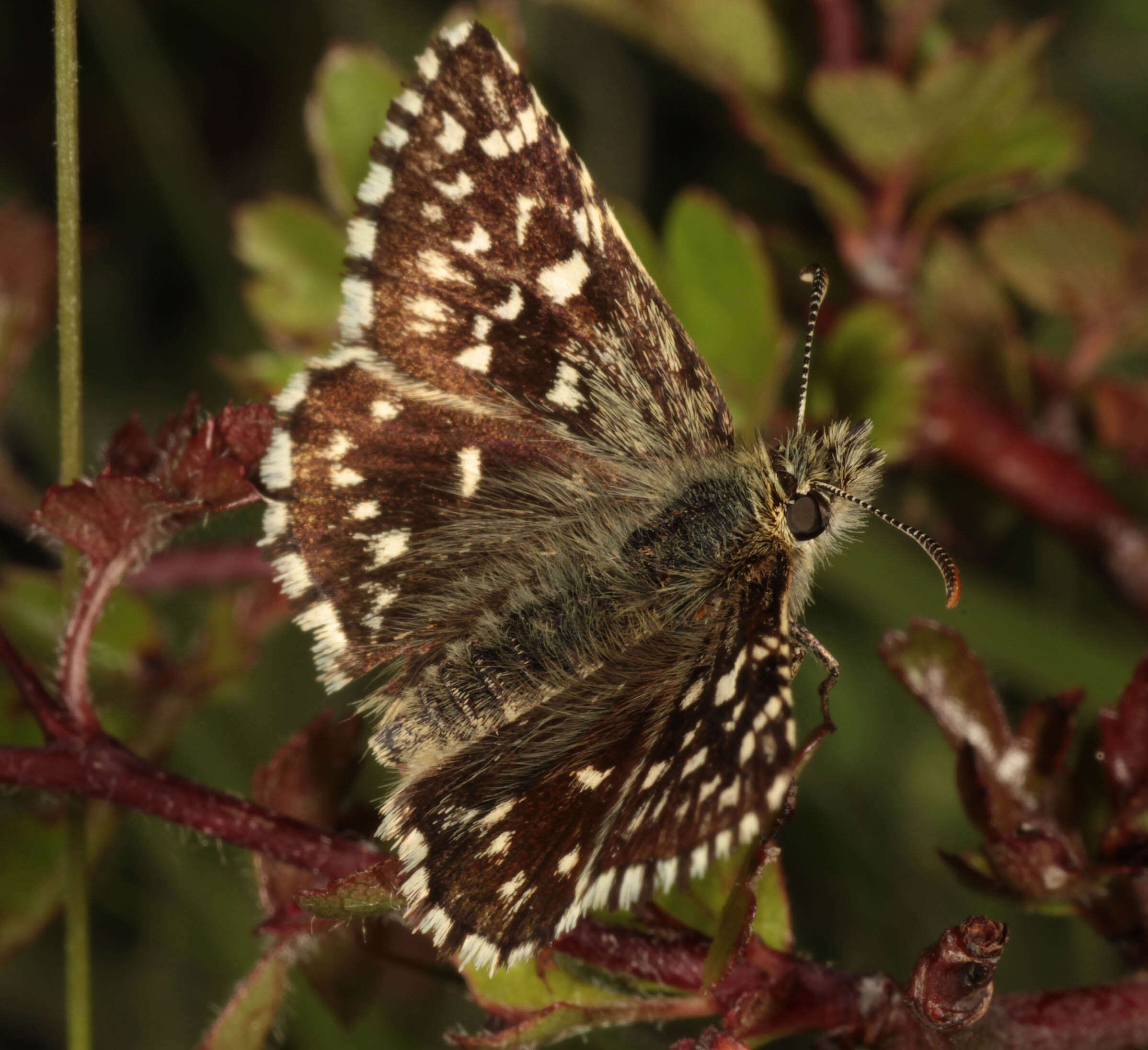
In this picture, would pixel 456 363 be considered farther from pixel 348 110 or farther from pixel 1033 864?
pixel 1033 864

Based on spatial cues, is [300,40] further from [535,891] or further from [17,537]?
[535,891]

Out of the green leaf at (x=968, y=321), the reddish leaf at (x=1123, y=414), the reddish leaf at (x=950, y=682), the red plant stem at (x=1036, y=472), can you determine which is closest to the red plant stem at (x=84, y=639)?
the reddish leaf at (x=950, y=682)

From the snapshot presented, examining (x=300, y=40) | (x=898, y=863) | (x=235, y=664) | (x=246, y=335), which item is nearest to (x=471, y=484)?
(x=235, y=664)

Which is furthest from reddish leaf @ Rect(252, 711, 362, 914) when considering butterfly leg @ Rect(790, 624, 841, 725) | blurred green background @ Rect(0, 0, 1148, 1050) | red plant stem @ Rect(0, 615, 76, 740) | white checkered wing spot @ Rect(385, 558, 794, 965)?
butterfly leg @ Rect(790, 624, 841, 725)

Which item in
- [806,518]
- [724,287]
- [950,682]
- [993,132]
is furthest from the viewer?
[993,132]

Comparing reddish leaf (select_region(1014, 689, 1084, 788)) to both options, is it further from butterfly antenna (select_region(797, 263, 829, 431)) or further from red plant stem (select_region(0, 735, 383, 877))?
red plant stem (select_region(0, 735, 383, 877))

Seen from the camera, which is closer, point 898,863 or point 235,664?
point 235,664

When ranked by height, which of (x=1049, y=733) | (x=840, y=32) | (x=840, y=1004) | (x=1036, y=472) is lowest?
(x=840, y=1004)

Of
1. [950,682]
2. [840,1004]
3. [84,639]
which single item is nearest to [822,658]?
[950,682]
